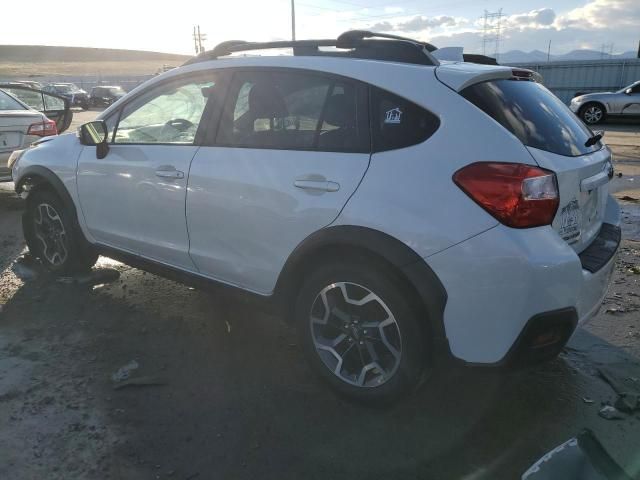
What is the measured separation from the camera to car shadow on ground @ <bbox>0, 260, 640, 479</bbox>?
249 centimetres

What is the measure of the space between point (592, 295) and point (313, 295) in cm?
137

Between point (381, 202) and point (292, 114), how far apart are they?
0.85m

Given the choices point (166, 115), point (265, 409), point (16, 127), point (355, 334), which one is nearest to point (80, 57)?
point (16, 127)

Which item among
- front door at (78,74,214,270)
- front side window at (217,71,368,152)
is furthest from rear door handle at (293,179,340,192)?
front door at (78,74,214,270)

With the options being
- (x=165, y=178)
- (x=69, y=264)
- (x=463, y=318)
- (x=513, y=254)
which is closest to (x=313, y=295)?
(x=463, y=318)

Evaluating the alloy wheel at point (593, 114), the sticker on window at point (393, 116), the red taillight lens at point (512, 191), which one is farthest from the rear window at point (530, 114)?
the alloy wheel at point (593, 114)

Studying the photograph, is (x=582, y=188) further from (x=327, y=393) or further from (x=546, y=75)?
(x=546, y=75)

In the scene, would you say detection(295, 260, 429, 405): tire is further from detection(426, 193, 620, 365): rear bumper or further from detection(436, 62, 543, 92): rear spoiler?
detection(436, 62, 543, 92): rear spoiler

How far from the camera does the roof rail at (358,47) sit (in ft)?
9.36

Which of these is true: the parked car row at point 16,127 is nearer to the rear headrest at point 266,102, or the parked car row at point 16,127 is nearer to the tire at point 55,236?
the tire at point 55,236

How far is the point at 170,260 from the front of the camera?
12.1 ft

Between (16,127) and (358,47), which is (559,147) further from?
(16,127)

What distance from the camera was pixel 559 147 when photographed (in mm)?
2582

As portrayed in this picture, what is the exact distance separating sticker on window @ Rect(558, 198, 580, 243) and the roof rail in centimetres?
97
